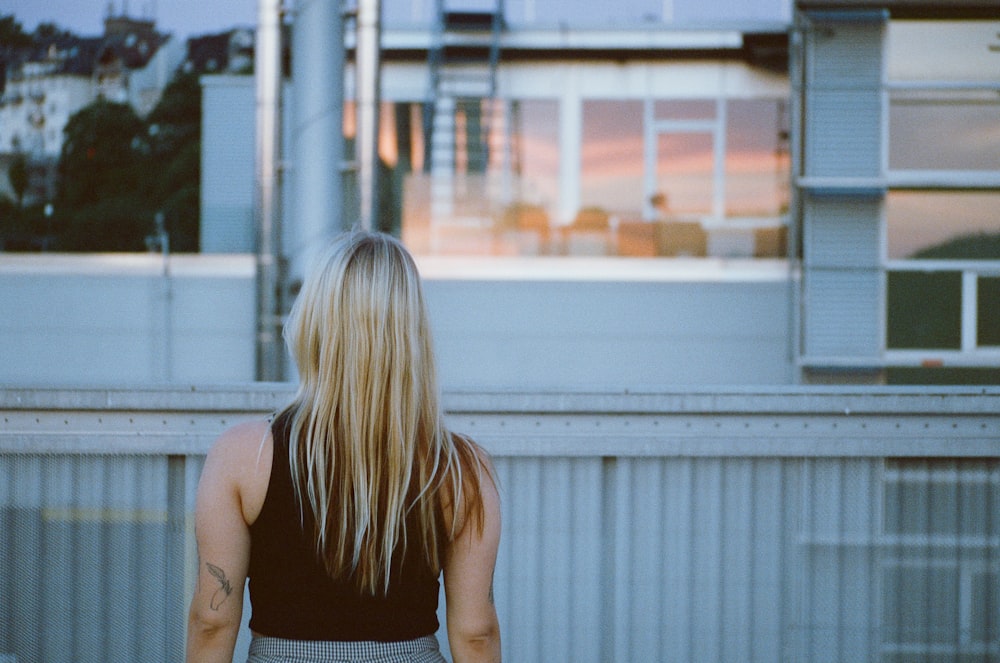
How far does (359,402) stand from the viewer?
1.60m

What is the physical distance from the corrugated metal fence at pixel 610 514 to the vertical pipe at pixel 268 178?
7.17m

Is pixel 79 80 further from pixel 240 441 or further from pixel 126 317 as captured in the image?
pixel 240 441

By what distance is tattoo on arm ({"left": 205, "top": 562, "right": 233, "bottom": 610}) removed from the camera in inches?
64.7

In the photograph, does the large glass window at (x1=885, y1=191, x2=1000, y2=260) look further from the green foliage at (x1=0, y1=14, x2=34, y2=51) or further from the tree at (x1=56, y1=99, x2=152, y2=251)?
the green foliage at (x1=0, y1=14, x2=34, y2=51)

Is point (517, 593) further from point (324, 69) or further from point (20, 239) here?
point (20, 239)

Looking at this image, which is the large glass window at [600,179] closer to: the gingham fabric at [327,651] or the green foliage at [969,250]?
the green foliage at [969,250]

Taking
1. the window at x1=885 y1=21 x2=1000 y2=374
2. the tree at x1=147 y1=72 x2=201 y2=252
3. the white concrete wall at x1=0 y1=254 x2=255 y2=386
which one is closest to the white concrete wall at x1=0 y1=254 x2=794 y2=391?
the white concrete wall at x1=0 y1=254 x2=255 y2=386

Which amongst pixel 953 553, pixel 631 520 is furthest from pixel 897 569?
pixel 631 520

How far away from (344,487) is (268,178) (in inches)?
360

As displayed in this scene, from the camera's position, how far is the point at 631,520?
9.64ft

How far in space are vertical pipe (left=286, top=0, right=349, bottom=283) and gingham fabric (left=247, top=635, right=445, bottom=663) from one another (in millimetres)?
7596

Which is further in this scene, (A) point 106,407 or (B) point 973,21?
(B) point 973,21

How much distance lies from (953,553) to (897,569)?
7.5 inches

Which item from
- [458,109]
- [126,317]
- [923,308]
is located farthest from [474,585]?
[923,308]
